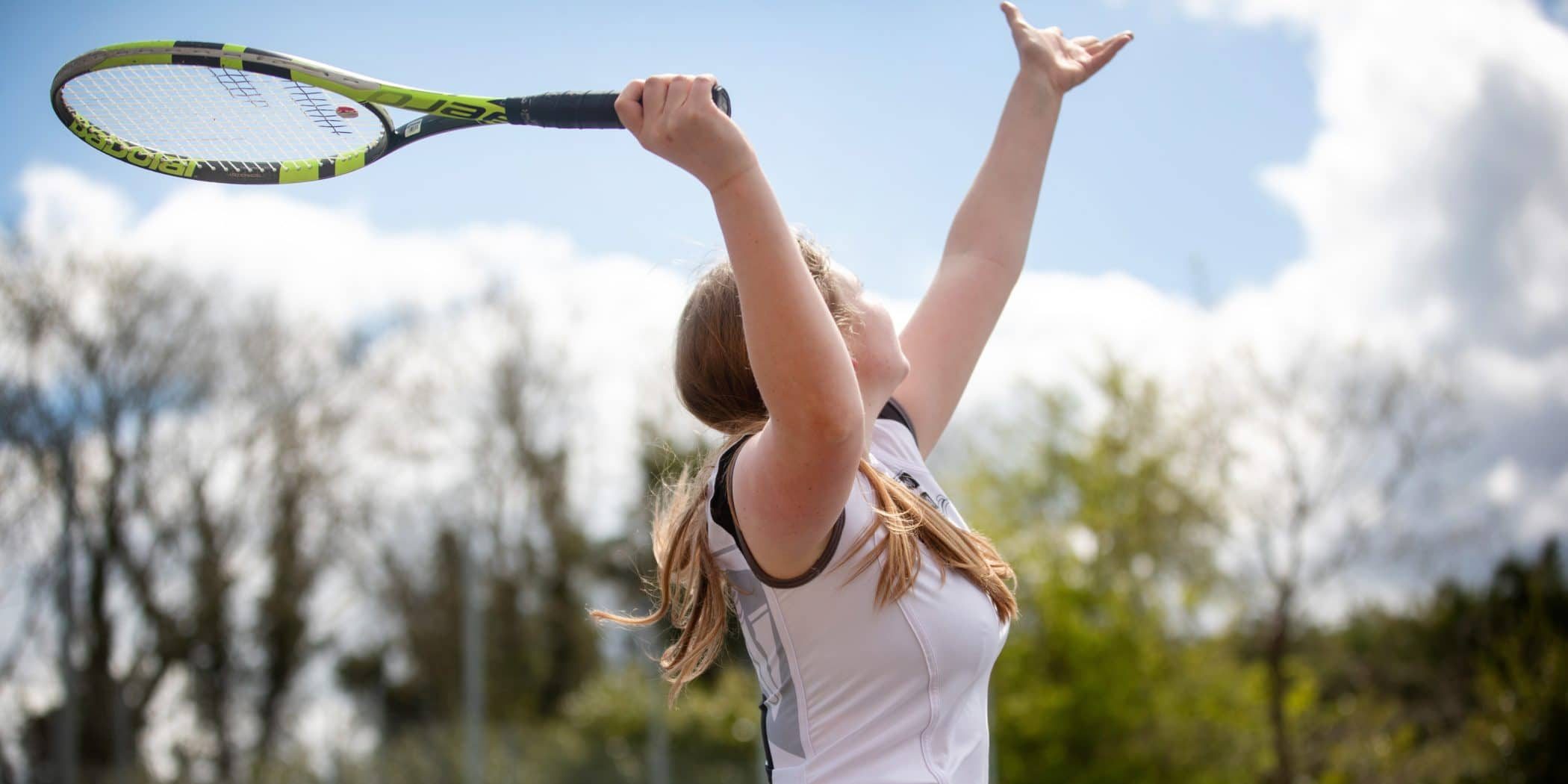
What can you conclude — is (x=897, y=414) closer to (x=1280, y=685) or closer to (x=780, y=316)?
(x=780, y=316)

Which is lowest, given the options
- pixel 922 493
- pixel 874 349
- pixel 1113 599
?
pixel 1113 599

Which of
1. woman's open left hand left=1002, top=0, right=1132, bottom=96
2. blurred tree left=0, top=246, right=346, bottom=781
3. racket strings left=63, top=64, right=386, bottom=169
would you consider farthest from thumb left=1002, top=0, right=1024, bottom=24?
blurred tree left=0, top=246, right=346, bottom=781

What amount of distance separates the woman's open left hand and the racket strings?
1.21 m

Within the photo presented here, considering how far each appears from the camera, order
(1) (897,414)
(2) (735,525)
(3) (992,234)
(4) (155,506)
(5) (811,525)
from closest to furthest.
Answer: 1. (5) (811,525)
2. (2) (735,525)
3. (1) (897,414)
4. (3) (992,234)
5. (4) (155,506)

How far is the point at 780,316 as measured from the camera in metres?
1.17

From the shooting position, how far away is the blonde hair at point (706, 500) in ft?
4.90

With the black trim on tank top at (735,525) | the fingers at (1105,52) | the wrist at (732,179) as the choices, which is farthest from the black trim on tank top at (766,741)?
the fingers at (1105,52)

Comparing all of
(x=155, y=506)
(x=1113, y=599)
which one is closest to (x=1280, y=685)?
(x=1113, y=599)

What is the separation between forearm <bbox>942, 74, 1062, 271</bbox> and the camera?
6.51ft

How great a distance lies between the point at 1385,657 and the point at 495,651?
1524cm

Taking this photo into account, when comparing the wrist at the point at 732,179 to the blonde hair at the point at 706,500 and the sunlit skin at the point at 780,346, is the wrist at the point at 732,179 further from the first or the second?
the blonde hair at the point at 706,500

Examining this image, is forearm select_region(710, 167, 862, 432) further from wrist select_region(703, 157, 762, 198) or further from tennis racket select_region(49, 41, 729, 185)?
tennis racket select_region(49, 41, 729, 185)

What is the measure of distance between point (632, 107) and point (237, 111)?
4.07 ft

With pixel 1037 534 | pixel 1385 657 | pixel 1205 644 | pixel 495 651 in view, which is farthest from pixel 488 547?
pixel 1385 657
